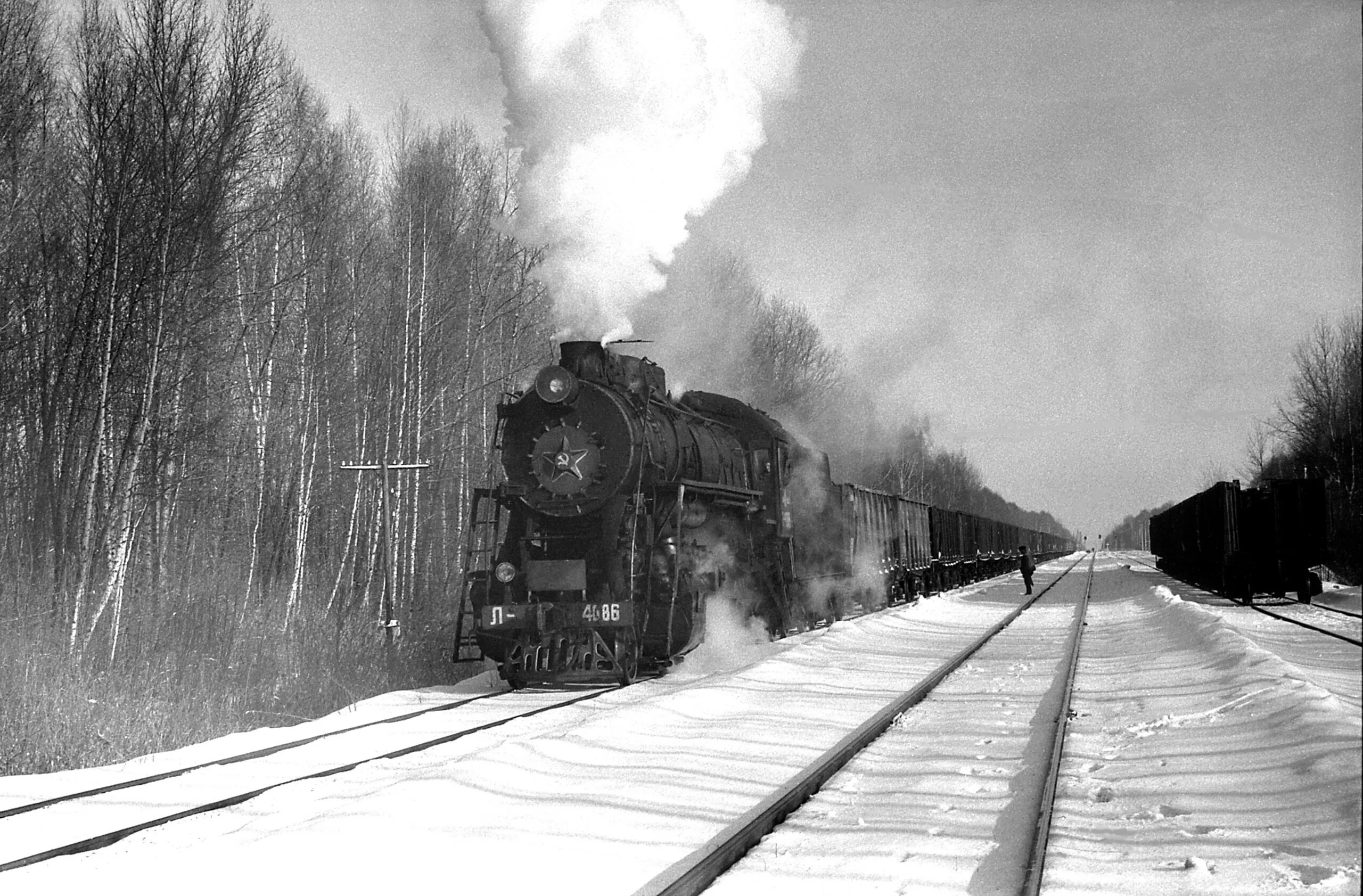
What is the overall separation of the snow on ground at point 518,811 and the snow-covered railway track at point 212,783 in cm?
13

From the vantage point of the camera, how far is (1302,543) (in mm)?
26766

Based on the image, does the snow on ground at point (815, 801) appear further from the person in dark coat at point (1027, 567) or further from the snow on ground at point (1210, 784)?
Result: the person in dark coat at point (1027, 567)

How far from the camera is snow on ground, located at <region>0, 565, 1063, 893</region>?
5.15 metres

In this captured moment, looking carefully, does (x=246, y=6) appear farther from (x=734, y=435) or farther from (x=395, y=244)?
(x=395, y=244)

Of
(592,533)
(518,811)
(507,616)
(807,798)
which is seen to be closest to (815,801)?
(807,798)

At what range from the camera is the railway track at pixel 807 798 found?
477 cm

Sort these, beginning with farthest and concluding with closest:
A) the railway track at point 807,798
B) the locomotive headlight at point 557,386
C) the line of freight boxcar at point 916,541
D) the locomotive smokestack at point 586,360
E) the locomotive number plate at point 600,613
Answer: the line of freight boxcar at point 916,541, the locomotive smokestack at point 586,360, the locomotive headlight at point 557,386, the locomotive number plate at point 600,613, the railway track at point 807,798

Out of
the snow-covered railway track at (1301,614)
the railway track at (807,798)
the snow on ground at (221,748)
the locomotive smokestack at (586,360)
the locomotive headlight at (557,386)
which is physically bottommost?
the snow on ground at (221,748)

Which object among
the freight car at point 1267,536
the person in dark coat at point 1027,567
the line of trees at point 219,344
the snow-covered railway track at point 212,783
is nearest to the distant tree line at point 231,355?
the line of trees at point 219,344

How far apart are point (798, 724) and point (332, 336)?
1482cm

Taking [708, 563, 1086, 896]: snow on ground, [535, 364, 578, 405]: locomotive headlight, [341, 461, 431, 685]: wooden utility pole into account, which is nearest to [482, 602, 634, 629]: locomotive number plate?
[341, 461, 431, 685]: wooden utility pole

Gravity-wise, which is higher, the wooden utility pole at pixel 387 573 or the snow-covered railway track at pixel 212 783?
the wooden utility pole at pixel 387 573

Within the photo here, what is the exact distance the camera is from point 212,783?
7.44 meters

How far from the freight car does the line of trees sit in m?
17.4
